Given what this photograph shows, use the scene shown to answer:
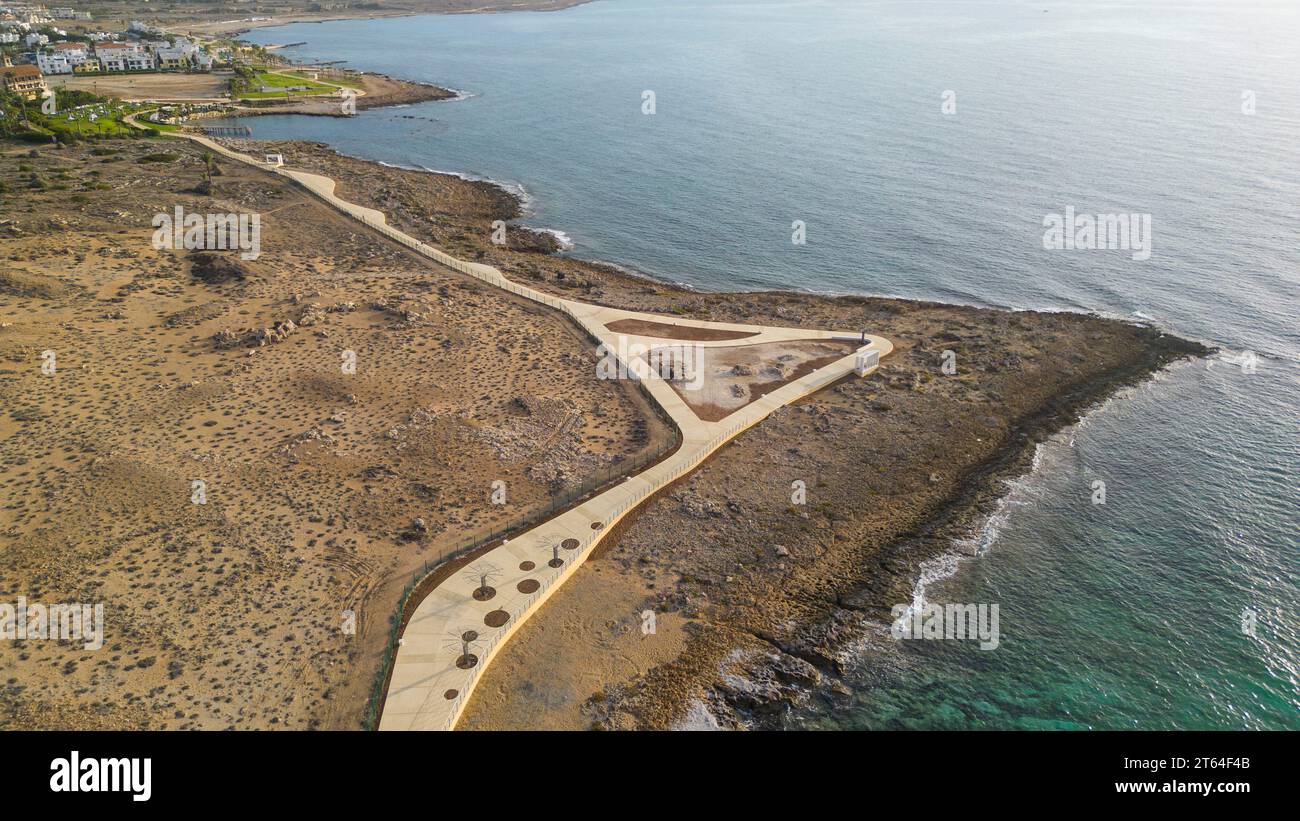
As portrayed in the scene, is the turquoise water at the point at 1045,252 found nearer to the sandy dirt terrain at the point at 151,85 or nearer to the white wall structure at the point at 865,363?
the white wall structure at the point at 865,363

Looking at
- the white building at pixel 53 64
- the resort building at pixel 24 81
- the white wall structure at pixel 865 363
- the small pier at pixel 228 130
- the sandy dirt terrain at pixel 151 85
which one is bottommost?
the white wall structure at pixel 865 363

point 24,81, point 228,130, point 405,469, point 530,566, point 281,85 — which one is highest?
point 281,85

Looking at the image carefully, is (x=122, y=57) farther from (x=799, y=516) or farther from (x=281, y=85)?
(x=799, y=516)

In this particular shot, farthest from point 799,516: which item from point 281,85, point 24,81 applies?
point 281,85

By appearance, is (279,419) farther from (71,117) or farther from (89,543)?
(71,117)

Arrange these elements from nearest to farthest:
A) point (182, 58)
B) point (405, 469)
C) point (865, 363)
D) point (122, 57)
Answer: point (405, 469)
point (865, 363)
point (122, 57)
point (182, 58)

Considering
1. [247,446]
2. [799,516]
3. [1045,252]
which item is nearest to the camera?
[799,516]

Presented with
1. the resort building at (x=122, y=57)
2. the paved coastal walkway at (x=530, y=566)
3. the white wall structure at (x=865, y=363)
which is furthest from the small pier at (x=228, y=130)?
the white wall structure at (x=865, y=363)
